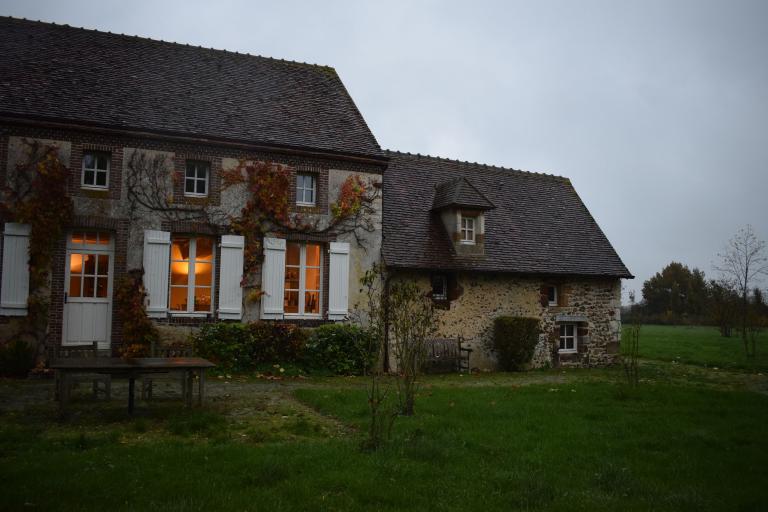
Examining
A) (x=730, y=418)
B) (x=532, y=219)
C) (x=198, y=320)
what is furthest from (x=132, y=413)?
(x=532, y=219)

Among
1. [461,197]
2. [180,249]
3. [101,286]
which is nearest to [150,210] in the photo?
[180,249]

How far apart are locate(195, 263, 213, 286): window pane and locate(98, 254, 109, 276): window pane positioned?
1.88m

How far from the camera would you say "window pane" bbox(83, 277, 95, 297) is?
41.7ft

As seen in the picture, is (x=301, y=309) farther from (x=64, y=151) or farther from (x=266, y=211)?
(x=64, y=151)

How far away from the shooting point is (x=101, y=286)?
12852mm

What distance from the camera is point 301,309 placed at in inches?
565

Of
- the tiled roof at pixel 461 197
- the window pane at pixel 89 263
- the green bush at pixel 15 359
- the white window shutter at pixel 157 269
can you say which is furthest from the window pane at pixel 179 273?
the tiled roof at pixel 461 197

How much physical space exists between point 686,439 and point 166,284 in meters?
10.4

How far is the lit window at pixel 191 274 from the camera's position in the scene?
13406 mm

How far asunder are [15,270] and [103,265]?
1634mm

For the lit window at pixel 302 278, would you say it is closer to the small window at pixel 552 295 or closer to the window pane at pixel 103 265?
the window pane at pixel 103 265

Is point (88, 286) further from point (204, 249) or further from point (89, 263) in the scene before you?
point (204, 249)

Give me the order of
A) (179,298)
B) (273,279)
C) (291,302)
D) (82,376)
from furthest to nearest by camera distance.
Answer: (291,302) → (273,279) → (179,298) → (82,376)

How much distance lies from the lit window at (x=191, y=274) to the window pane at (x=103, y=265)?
136 centimetres
